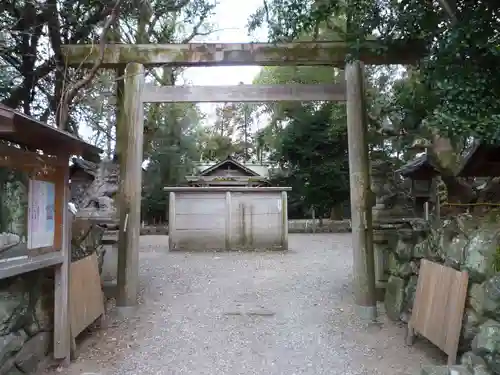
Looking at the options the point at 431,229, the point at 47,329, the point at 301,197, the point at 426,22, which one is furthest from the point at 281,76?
the point at 47,329

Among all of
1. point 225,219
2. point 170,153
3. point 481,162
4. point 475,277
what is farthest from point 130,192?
point 170,153

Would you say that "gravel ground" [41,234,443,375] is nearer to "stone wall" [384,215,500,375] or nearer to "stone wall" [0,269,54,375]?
"stone wall" [0,269,54,375]

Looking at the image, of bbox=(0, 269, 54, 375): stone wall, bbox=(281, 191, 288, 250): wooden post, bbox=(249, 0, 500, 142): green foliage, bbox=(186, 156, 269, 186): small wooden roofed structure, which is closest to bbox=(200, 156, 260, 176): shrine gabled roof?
bbox=(186, 156, 269, 186): small wooden roofed structure

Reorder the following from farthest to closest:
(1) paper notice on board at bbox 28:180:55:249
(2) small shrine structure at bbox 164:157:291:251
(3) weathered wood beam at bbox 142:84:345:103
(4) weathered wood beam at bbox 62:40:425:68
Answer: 1. (2) small shrine structure at bbox 164:157:291:251
2. (3) weathered wood beam at bbox 142:84:345:103
3. (4) weathered wood beam at bbox 62:40:425:68
4. (1) paper notice on board at bbox 28:180:55:249

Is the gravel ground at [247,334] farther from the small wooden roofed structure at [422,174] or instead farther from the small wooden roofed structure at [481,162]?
the small wooden roofed structure at [422,174]

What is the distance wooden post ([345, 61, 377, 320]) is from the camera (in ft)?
17.1

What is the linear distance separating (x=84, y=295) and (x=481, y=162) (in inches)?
195

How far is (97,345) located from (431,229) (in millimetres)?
3765

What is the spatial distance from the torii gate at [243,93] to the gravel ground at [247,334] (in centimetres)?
57

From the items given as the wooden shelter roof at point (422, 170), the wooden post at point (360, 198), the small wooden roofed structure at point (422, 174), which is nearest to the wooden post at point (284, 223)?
the small wooden roofed structure at point (422, 174)

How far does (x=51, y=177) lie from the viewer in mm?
3525

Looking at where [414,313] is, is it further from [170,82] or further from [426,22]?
[170,82]

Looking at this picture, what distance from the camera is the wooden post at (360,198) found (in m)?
5.23

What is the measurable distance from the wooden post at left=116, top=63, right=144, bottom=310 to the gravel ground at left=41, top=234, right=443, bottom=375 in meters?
0.45
